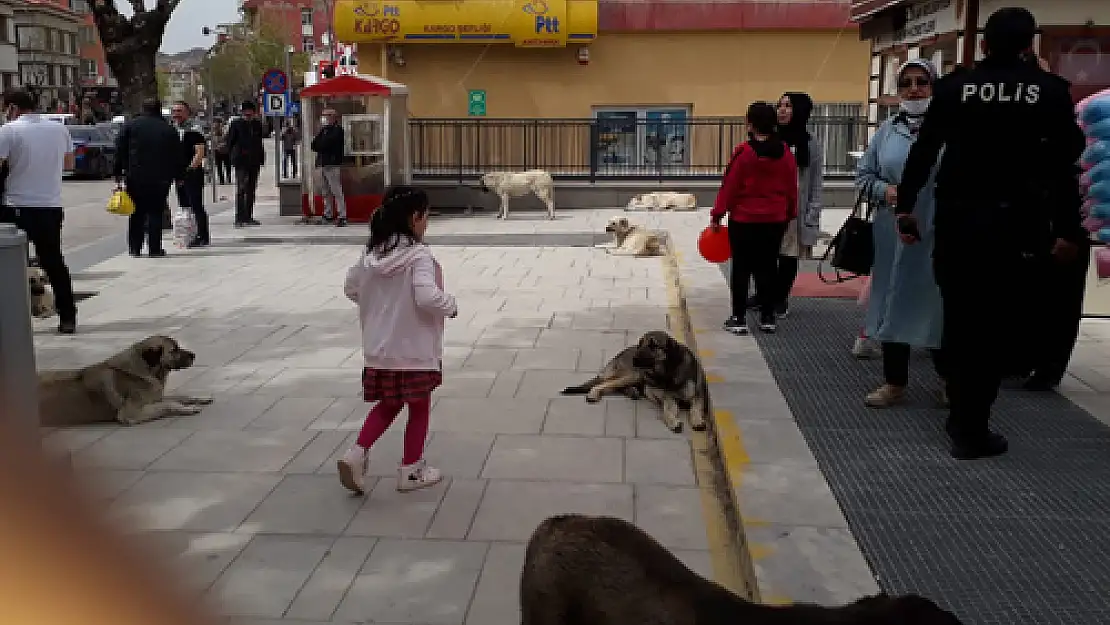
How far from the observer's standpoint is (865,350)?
688 centimetres

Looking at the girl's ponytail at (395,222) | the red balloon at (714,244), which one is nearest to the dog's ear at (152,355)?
the girl's ponytail at (395,222)

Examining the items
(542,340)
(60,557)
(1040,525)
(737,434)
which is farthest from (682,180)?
(60,557)

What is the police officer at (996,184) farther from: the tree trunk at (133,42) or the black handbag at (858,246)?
the tree trunk at (133,42)

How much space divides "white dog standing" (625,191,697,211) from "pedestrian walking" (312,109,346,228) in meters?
5.25

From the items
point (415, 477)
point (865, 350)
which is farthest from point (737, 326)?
point (415, 477)

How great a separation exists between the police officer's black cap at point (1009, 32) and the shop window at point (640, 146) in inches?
580

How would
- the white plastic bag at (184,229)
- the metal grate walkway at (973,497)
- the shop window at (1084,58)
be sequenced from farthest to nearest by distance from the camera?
the white plastic bag at (184,229) < the shop window at (1084,58) < the metal grate walkway at (973,497)

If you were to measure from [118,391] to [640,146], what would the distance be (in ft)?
47.6

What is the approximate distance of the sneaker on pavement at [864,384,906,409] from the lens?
573 cm

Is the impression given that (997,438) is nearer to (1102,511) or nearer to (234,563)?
(1102,511)

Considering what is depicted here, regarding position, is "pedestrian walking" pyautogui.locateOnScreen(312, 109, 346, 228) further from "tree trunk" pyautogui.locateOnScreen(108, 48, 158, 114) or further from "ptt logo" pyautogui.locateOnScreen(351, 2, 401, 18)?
"ptt logo" pyautogui.locateOnScreen(351, 2, 401, 18)

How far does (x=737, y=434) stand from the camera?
209 inches

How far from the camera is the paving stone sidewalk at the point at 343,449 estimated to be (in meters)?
Result: 4.01

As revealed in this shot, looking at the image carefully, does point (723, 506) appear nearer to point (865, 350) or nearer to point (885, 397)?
point (885, 397)
